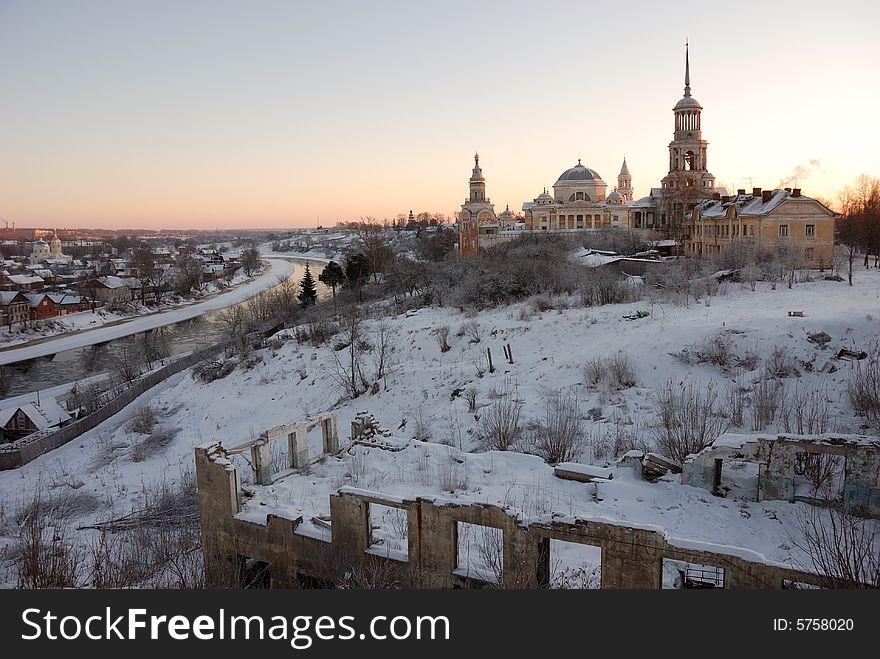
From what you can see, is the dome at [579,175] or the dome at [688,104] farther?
the dome at [579,175]

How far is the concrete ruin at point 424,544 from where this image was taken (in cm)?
720

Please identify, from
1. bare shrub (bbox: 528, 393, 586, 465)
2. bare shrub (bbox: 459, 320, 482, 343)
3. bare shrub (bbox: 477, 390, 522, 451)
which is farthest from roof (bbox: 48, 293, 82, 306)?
bare shrub (bbox: 528, 393, 586, 465)

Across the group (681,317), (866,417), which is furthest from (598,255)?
(866,417)

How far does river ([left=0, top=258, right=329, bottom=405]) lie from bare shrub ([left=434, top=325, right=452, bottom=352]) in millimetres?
21121

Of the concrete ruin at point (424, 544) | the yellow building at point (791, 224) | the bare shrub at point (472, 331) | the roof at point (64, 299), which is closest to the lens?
the concrete ruin at point (424, 544)

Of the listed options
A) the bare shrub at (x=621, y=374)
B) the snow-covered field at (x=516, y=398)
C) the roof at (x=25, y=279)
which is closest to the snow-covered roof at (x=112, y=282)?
the roof at (x=25, y=279)

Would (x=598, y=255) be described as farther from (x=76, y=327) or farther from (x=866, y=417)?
(x=76, y=327)

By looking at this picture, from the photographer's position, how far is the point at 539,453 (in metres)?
13.9

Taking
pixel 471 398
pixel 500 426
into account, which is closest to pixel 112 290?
pixel 471 398

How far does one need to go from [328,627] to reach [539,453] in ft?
30.1

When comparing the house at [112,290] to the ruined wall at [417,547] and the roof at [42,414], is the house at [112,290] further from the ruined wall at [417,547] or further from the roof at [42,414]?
the ruined wall at [417,547]

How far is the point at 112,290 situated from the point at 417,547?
53027mm

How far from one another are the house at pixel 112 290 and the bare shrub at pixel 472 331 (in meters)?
38.1

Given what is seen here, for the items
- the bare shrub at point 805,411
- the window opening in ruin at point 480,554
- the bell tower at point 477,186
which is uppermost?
the bell tower at point 477,186
